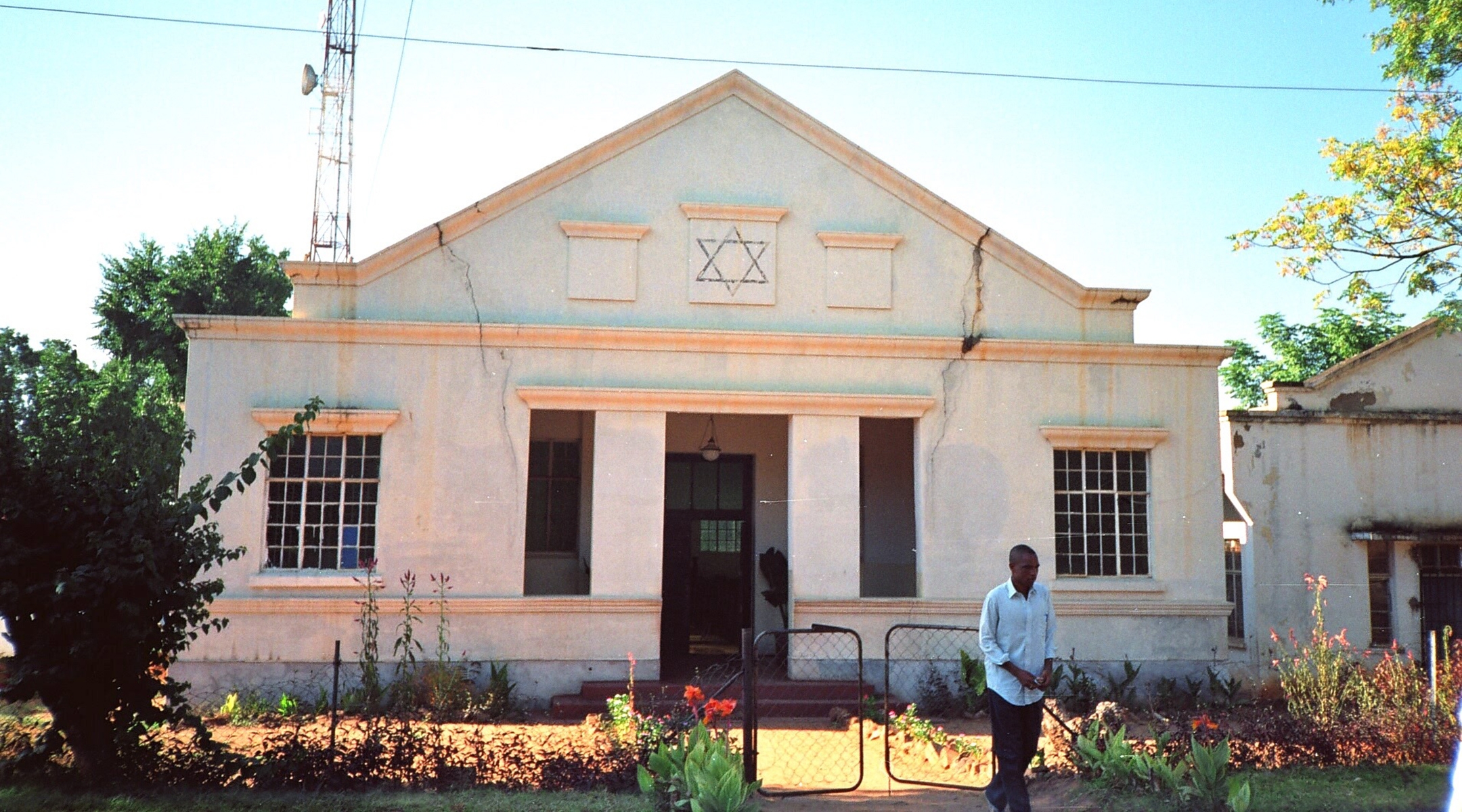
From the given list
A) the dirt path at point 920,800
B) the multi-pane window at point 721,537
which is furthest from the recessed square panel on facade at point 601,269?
the dirt path at point 920,800

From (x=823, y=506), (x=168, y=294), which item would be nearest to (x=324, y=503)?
(x=823, y=506)

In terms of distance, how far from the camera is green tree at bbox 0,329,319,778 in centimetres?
798

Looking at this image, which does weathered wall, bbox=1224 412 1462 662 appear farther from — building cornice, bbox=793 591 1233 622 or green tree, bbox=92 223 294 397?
green tree, bbox=92 223 294 397

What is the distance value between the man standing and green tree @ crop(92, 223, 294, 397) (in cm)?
2614

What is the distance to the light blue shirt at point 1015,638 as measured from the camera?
7613 mm

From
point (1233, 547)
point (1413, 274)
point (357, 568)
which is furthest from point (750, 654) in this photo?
point (1413, 274)

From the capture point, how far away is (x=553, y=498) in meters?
16.4

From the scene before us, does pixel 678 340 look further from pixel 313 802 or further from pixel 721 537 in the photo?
pixel 313 802

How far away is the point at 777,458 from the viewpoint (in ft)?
53.7

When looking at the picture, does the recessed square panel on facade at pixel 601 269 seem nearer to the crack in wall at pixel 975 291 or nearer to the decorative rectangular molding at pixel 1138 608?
the crack in wall at pixel 975 291

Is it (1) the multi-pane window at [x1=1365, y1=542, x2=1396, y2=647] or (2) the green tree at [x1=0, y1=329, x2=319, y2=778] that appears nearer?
(2) the green tree at [x1=0, y1=329, x2=319, y2=778]

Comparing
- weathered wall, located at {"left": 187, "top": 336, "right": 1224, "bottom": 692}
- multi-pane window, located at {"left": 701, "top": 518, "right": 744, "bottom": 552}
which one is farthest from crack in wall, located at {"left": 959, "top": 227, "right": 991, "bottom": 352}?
multi-pane window, located at {"left": 701, "top": 518, "right": 744, "bottom": 552}

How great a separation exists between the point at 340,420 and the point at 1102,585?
9391 millimetres

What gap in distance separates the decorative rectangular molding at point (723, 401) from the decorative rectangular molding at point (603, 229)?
1.89m
